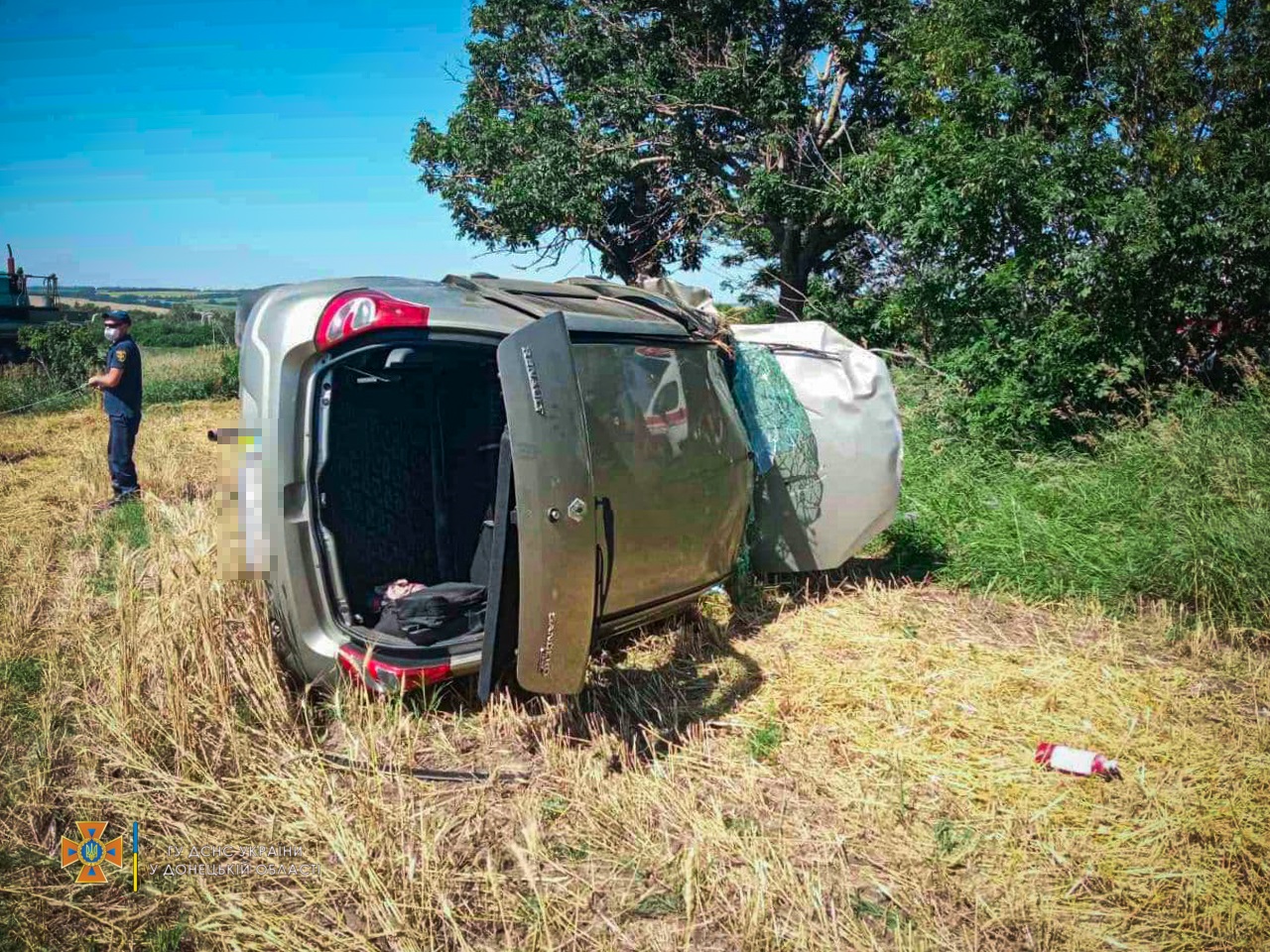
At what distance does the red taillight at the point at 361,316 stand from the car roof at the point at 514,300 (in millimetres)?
71

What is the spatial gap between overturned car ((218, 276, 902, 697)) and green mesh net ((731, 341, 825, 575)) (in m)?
0.01

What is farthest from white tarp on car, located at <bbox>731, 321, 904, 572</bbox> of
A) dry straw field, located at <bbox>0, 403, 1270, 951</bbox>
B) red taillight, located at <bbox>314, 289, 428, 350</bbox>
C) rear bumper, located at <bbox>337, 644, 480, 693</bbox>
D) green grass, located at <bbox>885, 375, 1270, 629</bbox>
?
red taillight, located at <bbox>314, 289, 428, 350</bbox>

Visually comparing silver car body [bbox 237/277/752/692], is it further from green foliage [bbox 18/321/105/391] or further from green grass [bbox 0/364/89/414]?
green foliage [bbox 18/321/105/391]

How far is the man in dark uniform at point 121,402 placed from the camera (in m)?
7.32

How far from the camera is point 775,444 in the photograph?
182 inches

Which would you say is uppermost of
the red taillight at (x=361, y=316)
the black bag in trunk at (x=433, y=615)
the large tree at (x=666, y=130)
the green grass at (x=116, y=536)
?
the large tree at (x=666, y=130)

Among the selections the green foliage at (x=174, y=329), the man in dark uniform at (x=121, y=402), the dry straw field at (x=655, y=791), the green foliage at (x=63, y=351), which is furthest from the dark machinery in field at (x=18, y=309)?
the dry straw field at (x=655, y=791)

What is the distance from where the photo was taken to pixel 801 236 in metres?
14.7

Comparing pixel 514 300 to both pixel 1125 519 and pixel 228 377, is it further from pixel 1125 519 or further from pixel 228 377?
pixel 228 377

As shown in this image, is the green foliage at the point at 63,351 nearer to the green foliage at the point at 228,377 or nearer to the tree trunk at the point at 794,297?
the green foliage at the point at 228,377

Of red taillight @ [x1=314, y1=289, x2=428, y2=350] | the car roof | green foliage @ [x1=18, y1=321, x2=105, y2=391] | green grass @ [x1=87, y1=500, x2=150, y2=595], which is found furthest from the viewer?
green foliage @ [x1=18, y1=321, x2=105, y2=391]

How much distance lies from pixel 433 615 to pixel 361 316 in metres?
1.28

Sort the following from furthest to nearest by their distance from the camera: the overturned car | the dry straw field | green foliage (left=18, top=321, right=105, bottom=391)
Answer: green foliage (left=18, top=321, right=105, bottom=391) < the overturned car < the dry straw field

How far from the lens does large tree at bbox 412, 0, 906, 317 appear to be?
13.0 metres
